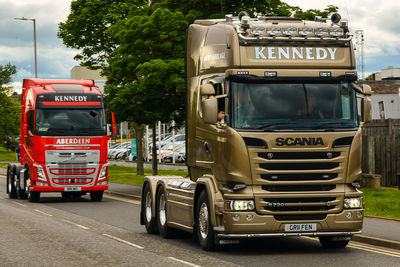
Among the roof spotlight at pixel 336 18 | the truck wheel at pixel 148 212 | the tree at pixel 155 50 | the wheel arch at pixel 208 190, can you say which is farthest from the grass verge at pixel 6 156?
the roof spotlight at pixel 336 18

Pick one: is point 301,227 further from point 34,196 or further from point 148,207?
point 34,196

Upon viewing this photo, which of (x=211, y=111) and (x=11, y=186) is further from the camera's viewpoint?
(x=11, y=186)

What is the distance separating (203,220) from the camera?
45.9ft

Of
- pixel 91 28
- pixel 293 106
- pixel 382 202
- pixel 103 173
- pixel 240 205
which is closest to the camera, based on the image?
pixel 240 205

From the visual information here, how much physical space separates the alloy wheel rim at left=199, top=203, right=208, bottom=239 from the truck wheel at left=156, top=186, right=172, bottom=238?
2.22 metres

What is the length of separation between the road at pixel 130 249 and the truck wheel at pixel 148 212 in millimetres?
278

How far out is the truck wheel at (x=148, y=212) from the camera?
17180 mm

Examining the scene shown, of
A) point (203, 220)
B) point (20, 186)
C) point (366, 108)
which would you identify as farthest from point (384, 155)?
point (203, 220)

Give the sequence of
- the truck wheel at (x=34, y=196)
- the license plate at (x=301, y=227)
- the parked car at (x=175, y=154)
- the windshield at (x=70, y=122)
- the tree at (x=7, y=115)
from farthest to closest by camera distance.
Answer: the tree at (x=7, y=115), the parked car at (x=175, y=154), the truck wheel at (x=34, y=196), the windshield at (x=70, y=122), the license plate at (x=301, y=227)

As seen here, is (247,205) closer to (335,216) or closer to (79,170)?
(335,216)

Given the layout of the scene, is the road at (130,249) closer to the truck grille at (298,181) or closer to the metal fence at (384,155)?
the truck grille at (298,181)

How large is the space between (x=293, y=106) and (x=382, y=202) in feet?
29.1

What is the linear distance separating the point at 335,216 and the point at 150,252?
3.18 meters

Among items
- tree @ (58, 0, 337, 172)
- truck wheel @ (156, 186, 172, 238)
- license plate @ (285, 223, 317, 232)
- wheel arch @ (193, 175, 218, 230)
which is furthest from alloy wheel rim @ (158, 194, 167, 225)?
tree @ (58, 0, 337, 172)
